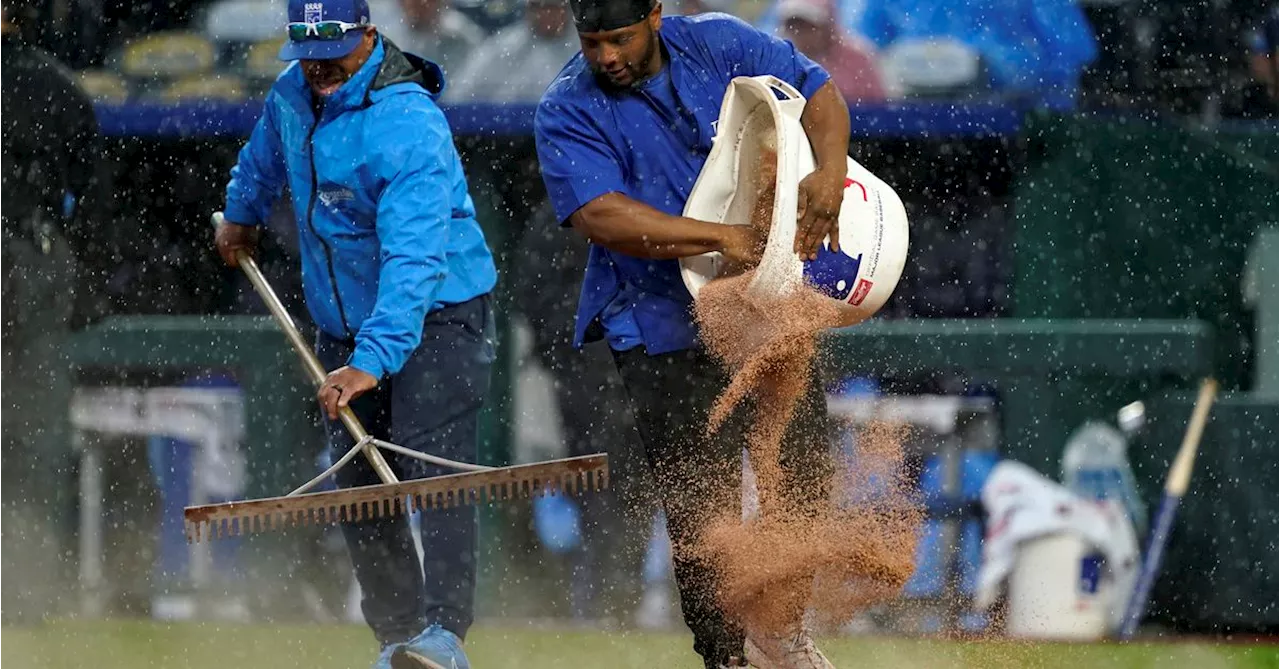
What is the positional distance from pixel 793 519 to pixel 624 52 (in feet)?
3.73

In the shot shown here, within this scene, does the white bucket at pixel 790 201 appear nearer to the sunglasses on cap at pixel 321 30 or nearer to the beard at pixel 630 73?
the beard at pixel 630 73

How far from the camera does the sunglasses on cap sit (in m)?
5.07

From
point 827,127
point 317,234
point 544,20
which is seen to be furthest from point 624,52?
point 544,20

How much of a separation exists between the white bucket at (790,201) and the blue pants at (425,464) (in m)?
0.86

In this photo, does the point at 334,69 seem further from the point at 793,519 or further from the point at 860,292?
the point at 793,519

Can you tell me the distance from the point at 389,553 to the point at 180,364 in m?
2.83

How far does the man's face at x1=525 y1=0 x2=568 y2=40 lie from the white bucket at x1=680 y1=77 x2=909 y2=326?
3492mm

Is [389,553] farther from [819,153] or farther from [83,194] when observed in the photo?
[83,194]

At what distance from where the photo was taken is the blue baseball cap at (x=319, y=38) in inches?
199

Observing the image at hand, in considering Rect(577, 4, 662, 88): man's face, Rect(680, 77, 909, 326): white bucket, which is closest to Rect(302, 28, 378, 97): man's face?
Rect(577, 4, 662, 88): man's face

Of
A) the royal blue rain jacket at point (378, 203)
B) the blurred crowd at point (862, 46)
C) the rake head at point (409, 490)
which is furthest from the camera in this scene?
the blurred crowd at point (862, 46)

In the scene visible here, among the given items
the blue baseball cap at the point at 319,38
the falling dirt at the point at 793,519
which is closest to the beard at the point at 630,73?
the falling dirt at the point at 793,519

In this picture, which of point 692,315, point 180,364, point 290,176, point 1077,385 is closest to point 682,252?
point 692,315

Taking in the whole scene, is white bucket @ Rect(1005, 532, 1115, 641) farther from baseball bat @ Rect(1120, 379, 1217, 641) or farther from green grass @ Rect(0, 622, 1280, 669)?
green grass @ Rect(0, 622, 1280, 669)
